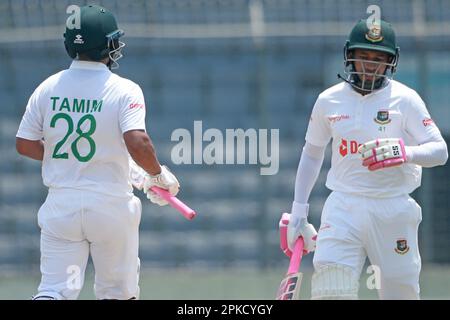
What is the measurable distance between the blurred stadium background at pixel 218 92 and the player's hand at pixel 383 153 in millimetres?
4502

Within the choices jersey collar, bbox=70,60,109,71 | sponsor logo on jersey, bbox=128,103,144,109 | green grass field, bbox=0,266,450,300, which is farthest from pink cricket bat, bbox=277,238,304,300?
green grass field, bbox=0,266,450,300

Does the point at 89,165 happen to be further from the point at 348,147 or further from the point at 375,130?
the point at 375,130

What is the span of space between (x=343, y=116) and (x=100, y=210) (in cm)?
127

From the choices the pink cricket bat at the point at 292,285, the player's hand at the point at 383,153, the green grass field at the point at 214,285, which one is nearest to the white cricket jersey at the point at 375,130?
the player's hand at the point at 383,153

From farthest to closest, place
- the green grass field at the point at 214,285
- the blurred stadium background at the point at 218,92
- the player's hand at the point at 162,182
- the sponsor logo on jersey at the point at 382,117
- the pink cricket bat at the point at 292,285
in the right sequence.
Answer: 1. the blurred stadium background at the point at 218,92
2. the green grass field at the point at 214,285
3. the player's hand at the point at 162,182
4. the pink cricket bat at the point at 292,285
5. the sponsor logo on jersey at the point at 382,117

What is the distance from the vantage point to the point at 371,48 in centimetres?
618

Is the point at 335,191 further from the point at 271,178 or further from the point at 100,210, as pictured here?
the point at 271,178

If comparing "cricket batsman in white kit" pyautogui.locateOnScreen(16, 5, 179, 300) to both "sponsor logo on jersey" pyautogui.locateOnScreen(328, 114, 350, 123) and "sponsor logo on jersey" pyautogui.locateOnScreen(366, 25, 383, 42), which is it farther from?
"sponsor logo on jersey" pyautogui.locateOnScreen(366, 25, 383, 42)

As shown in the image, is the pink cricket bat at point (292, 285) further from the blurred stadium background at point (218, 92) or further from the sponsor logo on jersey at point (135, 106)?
the blurred stadium background at point (218, 92)

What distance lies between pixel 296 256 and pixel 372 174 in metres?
0.62

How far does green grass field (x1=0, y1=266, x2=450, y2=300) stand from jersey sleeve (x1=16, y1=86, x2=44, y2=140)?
3.18m

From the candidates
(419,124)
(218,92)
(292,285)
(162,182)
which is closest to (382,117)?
(419,124)

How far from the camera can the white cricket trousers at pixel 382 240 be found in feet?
19.9

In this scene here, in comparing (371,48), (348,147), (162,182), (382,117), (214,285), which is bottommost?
(214,285)
